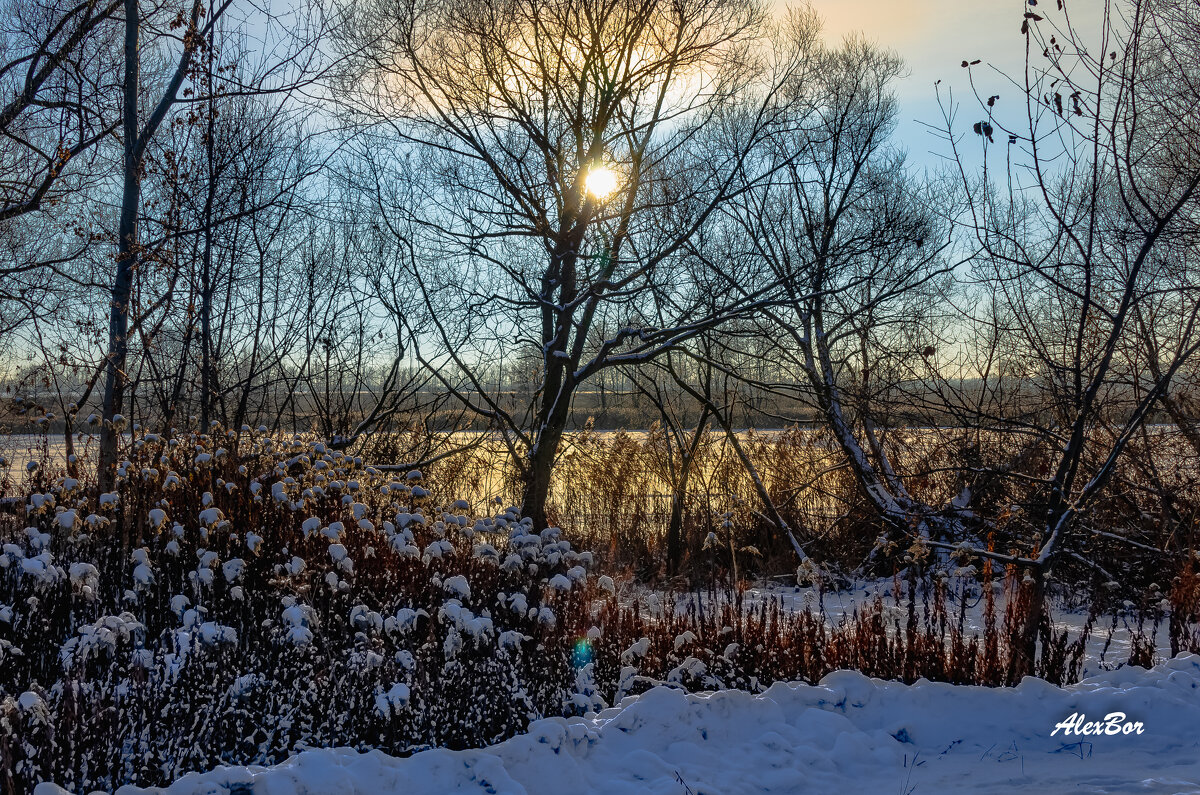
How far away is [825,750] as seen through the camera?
3.28 meters

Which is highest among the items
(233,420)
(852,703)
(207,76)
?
(207,76)

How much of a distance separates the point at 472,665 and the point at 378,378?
294 inches

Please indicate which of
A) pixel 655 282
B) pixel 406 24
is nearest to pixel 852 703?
pixel 655 282

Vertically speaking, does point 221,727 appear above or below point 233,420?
below

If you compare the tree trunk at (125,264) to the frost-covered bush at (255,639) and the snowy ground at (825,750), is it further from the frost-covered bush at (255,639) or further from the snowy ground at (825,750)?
the snowy ground at (825,750)

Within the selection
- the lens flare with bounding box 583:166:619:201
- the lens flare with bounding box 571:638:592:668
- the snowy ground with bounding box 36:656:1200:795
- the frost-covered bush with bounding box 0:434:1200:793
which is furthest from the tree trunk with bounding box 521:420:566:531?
the snowy ground with bounding box 36:656:1200:795

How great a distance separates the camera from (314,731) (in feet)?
12.0

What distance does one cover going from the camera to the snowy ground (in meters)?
2.75

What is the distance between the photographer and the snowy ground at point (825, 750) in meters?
2.75

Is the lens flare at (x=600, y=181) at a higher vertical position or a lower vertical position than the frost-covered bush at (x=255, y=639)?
higher

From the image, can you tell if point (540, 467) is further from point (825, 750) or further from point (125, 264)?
point (825, 750)

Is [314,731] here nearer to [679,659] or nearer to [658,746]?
[658,746]

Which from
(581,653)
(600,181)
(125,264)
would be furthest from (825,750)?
(125,264)

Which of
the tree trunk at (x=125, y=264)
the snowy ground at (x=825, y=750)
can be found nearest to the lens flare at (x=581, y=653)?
the snowy ground at (x=825, y=750)
